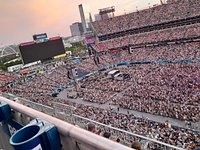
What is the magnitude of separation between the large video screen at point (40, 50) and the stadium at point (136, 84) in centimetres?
194

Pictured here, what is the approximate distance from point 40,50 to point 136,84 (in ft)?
97.1

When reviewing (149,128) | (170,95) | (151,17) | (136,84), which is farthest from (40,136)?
(151,17)

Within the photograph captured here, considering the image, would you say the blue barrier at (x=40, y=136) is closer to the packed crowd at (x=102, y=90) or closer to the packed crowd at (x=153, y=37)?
the packed crowd at (x=102, y=90)

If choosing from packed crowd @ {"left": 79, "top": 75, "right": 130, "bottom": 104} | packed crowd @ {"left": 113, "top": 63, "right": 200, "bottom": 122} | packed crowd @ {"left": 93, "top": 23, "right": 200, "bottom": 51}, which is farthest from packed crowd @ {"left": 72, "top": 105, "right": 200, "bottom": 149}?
packed crowd @ {"left": 93, "top": 23, "right": 200, "bottom": 51}

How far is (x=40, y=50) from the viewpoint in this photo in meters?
47.6

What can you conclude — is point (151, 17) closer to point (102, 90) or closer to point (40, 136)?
point (102, 90)

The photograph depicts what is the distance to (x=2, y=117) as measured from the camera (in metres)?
3.72

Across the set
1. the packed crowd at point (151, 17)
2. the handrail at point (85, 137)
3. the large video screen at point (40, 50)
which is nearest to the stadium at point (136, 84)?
the packed crowd at point (151, 17)

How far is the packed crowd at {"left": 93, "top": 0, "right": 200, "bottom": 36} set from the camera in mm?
41094

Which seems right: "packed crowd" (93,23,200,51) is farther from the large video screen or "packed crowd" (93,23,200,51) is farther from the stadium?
the large video screen

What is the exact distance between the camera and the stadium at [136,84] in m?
9.90

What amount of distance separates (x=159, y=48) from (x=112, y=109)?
23.1 metres

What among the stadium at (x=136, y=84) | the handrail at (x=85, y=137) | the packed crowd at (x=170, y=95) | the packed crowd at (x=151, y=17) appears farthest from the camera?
the packed crowd at (x=151, y=17)

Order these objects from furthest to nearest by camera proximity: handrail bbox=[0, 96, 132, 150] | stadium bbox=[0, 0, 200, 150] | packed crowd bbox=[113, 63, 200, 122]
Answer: packed crowd bbox=[113, 63, 200, 122], stadium bbox=[0, 0, 200, 150], handrail bbox=[0, 96, 132, 150]
